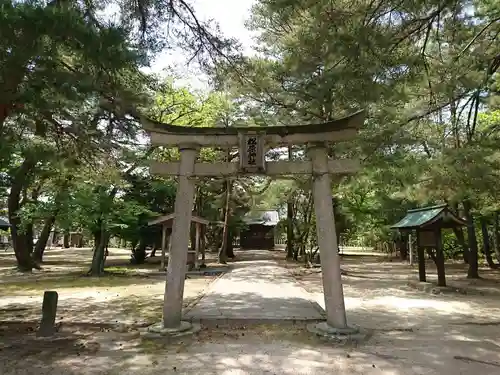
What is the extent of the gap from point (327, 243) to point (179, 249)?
244cm

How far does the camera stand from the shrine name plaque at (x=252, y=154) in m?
6.79

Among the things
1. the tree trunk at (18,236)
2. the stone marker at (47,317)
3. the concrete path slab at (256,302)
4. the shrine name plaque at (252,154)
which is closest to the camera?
the stone marker at (47,317)

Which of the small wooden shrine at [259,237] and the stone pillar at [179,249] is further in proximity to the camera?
the small wooden shrine at [259,237]

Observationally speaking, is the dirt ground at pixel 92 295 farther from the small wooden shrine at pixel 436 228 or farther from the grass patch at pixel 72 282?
the small wooden shrine at pixel 436 228

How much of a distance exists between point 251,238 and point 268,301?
99.4 feet

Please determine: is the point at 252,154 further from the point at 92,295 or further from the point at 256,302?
the point at 92,295

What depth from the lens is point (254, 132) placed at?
271 inches

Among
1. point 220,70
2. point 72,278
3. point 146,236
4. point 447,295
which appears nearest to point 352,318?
point 447,295

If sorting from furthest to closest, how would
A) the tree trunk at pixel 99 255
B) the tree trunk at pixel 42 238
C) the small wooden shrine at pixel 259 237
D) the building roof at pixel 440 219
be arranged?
the small wooden shrine at pixel 259 237, the tree trunk at pixel 42 238, the tree trunk at pixel 99 255, the building roof at pixel 440 219

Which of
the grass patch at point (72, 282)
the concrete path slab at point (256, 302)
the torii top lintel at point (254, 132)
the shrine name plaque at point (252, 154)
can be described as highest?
the torii top lintel at point (254, 132)

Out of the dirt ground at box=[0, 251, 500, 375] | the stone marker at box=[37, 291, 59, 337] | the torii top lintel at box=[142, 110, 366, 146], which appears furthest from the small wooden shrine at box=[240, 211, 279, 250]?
the stone marker at box=[37, 291, 59, 337]

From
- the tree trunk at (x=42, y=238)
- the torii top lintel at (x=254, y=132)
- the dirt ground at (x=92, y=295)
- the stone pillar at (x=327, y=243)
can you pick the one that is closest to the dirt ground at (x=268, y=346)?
the dirt ground at (x=92, y=295)

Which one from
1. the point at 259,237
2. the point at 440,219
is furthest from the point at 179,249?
the point at 259,237

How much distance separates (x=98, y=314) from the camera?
8.16 metres
